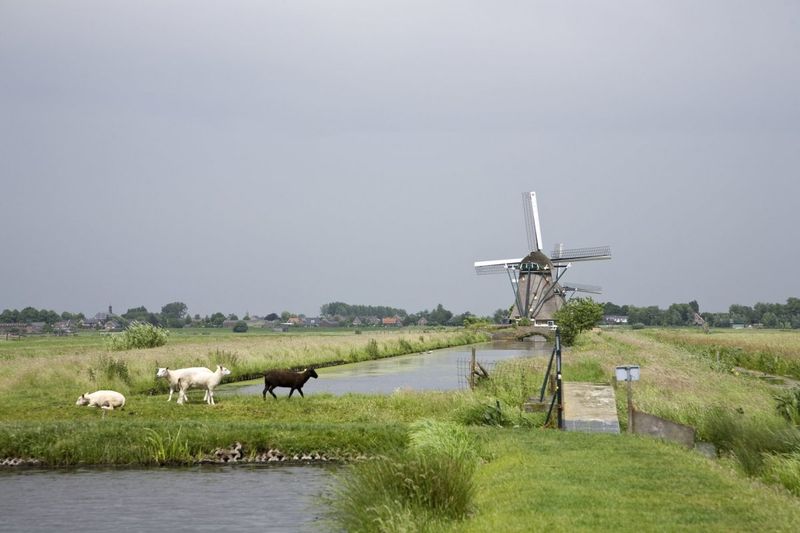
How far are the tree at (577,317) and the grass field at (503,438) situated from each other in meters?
41.8

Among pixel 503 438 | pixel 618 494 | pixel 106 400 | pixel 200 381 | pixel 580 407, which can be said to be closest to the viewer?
pixel 618 494

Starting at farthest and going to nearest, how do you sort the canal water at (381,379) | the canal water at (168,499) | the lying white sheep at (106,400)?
the canal water at (381,379) < the lying white sheep at (106,400) < the canal water at (168,499)

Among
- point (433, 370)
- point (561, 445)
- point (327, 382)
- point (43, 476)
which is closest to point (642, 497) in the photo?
point (561, 445)

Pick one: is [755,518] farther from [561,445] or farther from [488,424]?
[488,424]

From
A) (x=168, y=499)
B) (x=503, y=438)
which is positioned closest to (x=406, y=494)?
(x=168, y=499)

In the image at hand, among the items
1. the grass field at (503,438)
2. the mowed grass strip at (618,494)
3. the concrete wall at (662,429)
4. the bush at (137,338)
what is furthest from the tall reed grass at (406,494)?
the bush at (137,338)

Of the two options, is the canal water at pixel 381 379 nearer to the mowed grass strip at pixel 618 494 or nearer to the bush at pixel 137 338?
the bush at pixel 137 338

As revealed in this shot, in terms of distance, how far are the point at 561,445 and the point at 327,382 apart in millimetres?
28385

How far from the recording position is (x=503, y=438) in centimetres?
2131

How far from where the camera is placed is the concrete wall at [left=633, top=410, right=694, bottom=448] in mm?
21672

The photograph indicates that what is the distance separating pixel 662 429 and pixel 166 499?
11758 millimetres

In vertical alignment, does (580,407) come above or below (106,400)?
below

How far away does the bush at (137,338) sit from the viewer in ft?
190

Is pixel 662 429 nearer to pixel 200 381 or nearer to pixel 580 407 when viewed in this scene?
pixel 580 407
